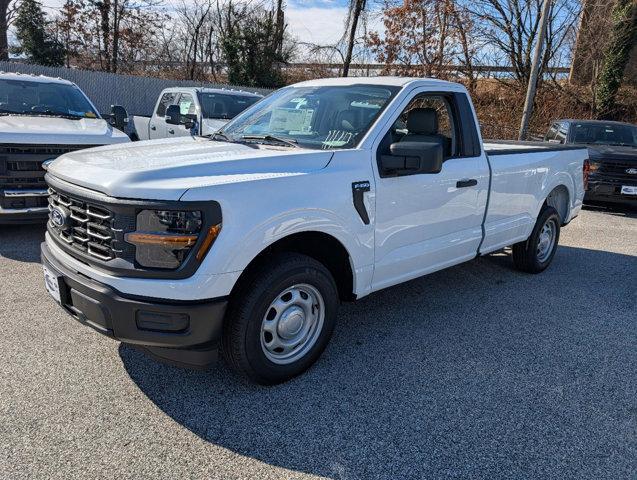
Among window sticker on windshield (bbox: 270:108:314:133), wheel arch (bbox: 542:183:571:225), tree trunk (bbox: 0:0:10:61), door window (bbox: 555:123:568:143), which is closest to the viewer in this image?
window sticker on windshield (bbox: 270:108:314:133)

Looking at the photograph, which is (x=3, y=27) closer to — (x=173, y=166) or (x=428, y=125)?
(x=428, y=125)

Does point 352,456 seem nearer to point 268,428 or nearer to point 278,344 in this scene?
point 268,428

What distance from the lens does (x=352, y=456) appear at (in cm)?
260

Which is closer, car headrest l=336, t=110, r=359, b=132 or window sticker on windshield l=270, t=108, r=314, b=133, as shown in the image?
car headrest l=336, t=110, r=359, b=132

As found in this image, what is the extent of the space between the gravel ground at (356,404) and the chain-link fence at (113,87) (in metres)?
15.6

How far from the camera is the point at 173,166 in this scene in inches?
113

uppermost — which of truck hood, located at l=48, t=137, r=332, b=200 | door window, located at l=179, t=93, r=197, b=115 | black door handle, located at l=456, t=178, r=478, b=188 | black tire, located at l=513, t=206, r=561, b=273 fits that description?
door window, located at l=179, t=93, r=197, b=115

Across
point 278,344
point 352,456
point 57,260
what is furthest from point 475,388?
point 57,260

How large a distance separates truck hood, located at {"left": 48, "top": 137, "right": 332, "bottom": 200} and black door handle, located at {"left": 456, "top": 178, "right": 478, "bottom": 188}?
4.78 ft

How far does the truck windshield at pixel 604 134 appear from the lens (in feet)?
37.1

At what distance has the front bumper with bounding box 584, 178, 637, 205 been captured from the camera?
32.6 ft

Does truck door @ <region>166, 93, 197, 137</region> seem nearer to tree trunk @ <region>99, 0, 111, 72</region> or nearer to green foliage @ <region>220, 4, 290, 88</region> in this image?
green foliage @ <region>220, 4, 290, 88</region>

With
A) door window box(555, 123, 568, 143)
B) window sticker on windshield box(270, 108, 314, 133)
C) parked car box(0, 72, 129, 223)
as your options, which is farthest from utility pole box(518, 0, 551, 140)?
window sticker on windshield box(270, 108, 314, 133)

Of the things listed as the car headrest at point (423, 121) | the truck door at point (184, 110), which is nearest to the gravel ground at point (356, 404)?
the car headrest at point (423, 121)
